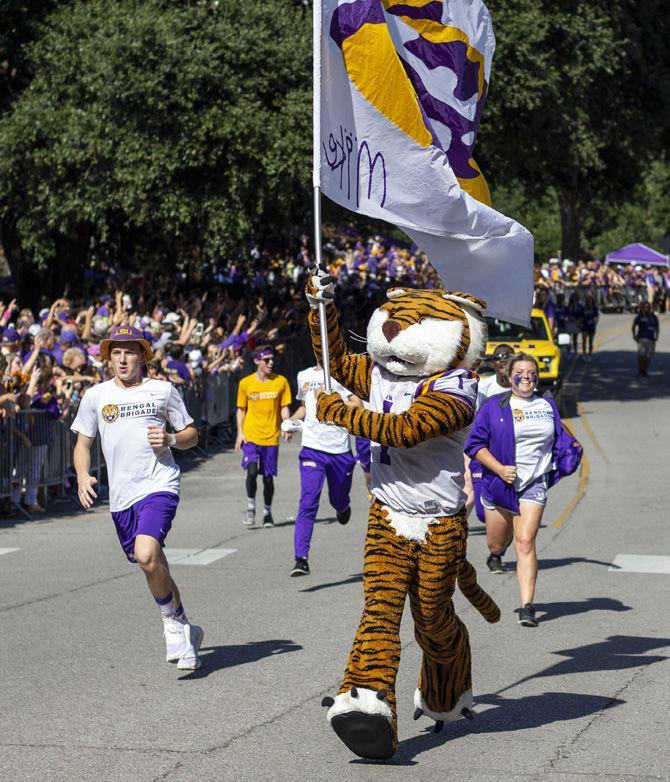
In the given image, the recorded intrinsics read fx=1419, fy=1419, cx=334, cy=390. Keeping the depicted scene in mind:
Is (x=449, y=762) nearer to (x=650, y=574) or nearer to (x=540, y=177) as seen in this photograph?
(x=650, y=574)

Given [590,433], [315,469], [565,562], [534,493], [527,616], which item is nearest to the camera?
[527,616]

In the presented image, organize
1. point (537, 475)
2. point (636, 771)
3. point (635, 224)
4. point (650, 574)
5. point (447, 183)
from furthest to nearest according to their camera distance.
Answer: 1. point (635, 224)
2. point (650, 574)
3. point (537, 475)
4. point (447, 183)
5. point (636, 771)

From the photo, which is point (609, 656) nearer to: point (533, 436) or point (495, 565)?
point (533, 436)

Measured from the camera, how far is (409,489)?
619 cm

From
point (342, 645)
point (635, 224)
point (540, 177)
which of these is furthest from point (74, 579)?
point (635, 224)

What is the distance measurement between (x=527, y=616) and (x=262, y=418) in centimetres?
565

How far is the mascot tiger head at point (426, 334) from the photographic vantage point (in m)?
6.23

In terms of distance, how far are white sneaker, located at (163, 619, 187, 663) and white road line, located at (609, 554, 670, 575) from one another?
4633 mm

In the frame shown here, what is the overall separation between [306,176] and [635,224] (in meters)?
62.6

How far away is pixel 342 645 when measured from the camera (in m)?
8.44

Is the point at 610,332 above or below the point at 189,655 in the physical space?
above

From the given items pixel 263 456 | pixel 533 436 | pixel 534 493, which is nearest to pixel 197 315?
pixel 263 456

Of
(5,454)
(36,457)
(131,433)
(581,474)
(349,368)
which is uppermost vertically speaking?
(349,368)

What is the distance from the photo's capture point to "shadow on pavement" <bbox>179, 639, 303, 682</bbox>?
7.93m
